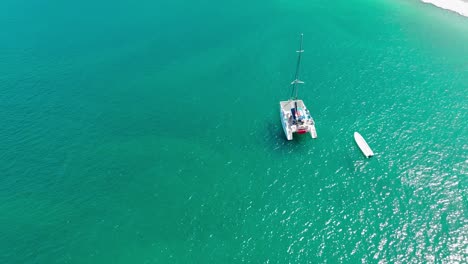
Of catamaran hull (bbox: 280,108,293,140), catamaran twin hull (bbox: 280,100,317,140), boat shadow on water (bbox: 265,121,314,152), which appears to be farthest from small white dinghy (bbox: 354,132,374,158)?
catamaran hull (bbox: 280,108,293,140)

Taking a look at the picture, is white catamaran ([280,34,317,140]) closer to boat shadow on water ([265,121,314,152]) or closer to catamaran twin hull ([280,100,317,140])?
catamaran twin hull ([280,100,317,140])

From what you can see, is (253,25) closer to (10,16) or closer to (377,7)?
(377,7)

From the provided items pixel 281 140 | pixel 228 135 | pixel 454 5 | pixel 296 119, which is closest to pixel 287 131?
pixel 281 140

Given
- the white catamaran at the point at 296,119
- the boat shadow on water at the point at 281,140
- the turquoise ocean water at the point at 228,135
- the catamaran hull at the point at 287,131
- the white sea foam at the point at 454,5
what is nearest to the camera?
the turquoise ocean water at the point at 228,135

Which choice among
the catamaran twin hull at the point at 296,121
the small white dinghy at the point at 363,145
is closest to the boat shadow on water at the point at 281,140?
the catamaran twin hull at the point at 296,121

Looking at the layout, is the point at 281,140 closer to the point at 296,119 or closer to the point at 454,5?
the point at 296,119

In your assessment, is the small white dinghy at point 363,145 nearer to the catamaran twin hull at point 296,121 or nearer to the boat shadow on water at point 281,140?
the catamaran twin hull at point 296,121

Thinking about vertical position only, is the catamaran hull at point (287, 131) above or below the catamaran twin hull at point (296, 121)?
below
